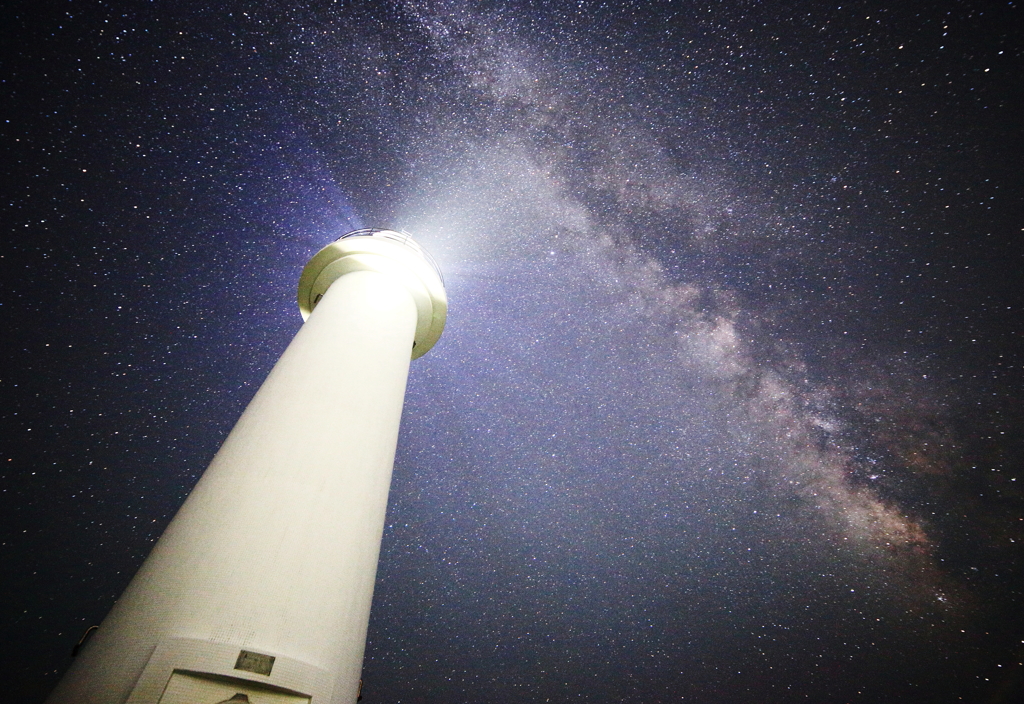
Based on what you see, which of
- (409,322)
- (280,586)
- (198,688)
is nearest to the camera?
(198,688)

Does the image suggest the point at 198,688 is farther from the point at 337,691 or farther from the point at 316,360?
the point at 316,360

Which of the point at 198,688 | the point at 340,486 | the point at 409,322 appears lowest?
the point at 198,688

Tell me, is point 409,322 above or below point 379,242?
below

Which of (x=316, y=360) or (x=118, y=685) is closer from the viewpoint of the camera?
(x=118, y=685)

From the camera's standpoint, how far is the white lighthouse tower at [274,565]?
2.15m

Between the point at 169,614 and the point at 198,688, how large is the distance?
404 millimetres

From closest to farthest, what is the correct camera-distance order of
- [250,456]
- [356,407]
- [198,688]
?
[198,688], [250,456], [356,407]

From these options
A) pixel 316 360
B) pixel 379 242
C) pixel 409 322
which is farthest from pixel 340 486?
pixel 379 242

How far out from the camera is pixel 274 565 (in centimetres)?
250

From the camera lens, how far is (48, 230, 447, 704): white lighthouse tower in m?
2.15

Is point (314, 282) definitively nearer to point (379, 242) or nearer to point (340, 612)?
point (379, 242)

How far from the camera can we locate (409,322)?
546 cm

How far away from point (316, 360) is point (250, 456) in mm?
1129

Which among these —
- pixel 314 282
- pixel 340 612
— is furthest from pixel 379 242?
pixel 340 612
